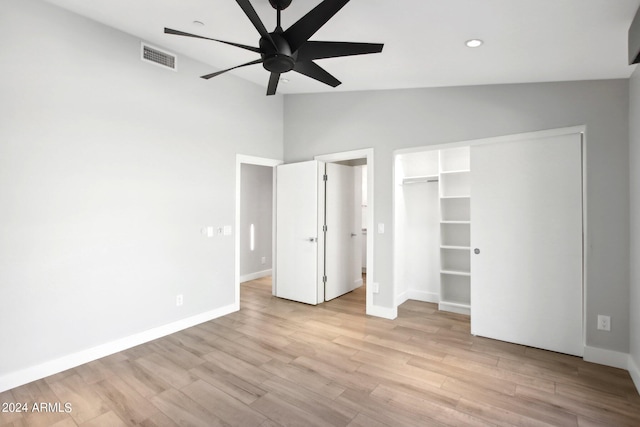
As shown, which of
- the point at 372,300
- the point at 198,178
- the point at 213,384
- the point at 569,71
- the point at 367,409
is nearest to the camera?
the point at 367,409

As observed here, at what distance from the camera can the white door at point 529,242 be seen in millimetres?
2938

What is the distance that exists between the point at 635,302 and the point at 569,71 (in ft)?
6.49

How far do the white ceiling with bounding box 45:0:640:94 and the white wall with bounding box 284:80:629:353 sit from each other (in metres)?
0.17

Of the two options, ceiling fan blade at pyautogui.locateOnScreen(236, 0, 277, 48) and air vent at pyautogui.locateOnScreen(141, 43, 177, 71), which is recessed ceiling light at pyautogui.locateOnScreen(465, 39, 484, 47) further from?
air vent at pyautogui.locateOnScreen(141, 43, 177, 71)

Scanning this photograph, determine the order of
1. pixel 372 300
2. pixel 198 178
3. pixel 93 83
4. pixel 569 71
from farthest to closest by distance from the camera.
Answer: pixel 372 300 → pixel 198 178 → pixel 93 83 → pixel 569 71

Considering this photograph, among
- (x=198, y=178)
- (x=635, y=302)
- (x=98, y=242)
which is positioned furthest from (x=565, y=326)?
(x=98, y=242)

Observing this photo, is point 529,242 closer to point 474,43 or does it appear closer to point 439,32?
point 474,43

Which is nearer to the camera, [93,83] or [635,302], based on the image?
[635,302]

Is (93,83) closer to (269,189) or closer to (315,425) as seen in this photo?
(315,425)

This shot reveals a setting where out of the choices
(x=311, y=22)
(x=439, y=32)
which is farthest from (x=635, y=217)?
(x=311, y=22)

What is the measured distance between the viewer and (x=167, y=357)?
2973 millimetres

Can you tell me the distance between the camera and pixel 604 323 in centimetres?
276

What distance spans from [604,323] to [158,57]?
16.8 ft

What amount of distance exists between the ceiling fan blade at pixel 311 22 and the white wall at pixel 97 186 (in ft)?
7.21
